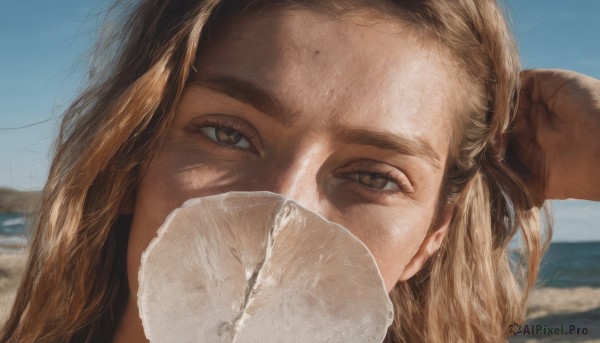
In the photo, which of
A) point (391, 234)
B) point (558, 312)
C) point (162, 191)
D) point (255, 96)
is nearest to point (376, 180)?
point (391, 234)

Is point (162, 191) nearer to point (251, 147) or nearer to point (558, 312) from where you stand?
point (251, 147)

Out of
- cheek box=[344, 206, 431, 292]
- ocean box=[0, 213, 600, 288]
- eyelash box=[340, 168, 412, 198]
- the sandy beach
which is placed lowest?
ocean box=[0, 213, 600, 288]

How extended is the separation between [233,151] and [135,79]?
41 cm

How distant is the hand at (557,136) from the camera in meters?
2.27

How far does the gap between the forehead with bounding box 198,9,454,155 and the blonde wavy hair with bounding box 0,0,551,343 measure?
6 cm

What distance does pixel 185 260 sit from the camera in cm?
125

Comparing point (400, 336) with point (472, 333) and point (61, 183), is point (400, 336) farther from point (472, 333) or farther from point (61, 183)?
point (61, 183)

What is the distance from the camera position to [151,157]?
5.95 feet

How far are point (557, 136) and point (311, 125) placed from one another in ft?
3.38

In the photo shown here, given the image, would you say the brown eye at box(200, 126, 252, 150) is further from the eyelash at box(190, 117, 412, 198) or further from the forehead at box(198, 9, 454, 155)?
the forehead at box(198, 9, 454, 155)

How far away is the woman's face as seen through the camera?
5.41 feet

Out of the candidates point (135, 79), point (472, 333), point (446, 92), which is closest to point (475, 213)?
point (472, 333)

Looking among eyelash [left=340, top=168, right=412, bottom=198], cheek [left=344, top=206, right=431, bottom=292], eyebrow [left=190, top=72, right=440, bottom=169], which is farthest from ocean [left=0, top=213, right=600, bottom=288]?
eyebrow [left=190, top=72, right=440, bottom=169]

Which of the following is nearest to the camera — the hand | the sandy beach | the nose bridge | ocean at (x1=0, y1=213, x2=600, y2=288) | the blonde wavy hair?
the nose bridge
